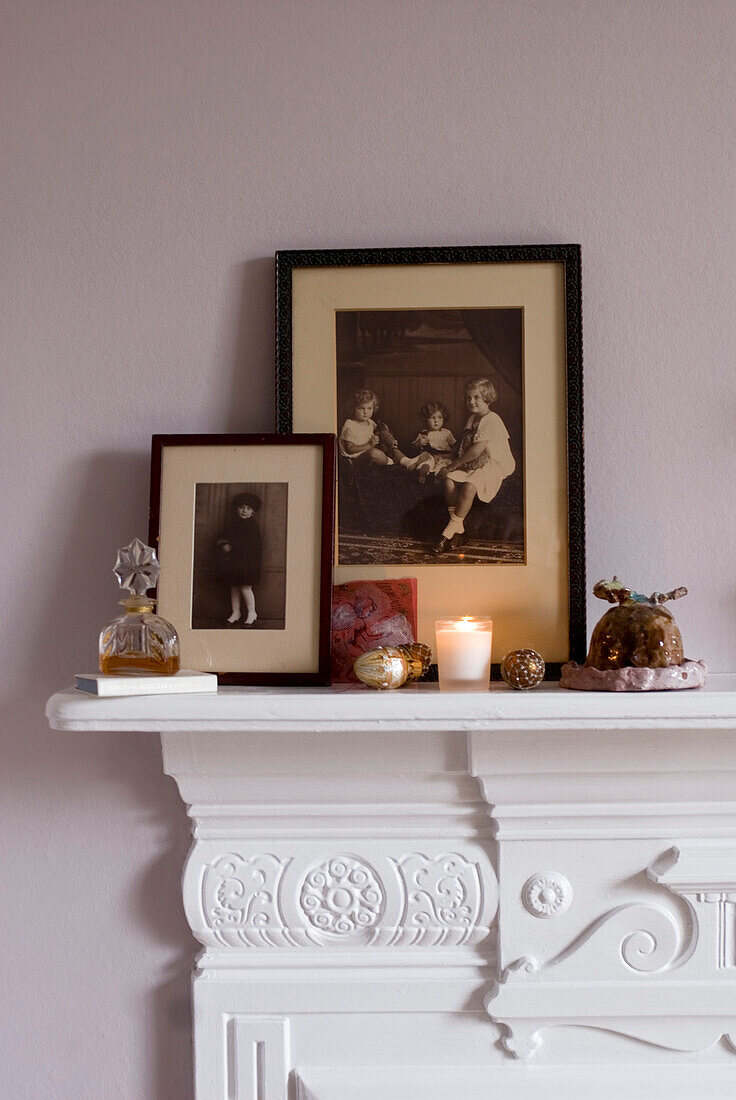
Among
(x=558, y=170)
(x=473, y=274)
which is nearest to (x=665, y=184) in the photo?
(x=558, y=170)

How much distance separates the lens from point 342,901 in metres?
1.04

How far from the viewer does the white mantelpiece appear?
1008 mm

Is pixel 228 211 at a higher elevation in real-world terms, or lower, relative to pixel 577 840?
higher

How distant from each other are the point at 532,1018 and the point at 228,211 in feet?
3.18

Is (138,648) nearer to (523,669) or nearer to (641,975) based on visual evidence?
(523,669)

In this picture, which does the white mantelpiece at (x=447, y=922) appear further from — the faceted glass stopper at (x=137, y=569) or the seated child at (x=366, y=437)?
the seated child at (x=366, y=437)

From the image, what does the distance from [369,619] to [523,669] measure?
0.18m

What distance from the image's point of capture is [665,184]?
1.06 m

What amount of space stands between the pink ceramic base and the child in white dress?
0.22 metres

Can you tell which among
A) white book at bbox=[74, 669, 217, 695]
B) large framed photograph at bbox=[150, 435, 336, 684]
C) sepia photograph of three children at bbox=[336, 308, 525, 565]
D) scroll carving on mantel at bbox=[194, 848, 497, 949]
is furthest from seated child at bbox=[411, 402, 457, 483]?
scroll carving on mantel at bbox=[194, 848, 497, 949]

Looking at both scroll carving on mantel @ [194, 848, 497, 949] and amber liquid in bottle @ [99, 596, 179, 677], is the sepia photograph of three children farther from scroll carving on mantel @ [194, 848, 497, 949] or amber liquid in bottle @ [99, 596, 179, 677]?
scroll carving on mantel @ [194, 848, 497, 949]

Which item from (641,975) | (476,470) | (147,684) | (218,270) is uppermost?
(218,270)

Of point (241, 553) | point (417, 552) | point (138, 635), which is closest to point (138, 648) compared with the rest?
point (138, 635)

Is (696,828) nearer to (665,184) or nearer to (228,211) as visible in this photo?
(665,184)
